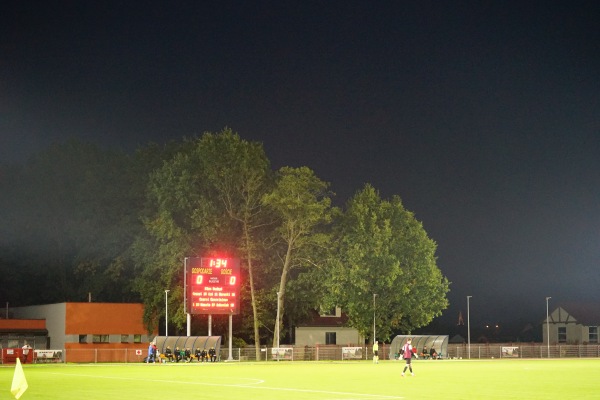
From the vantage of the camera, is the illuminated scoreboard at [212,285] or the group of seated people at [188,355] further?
the illuminated scoreboard at [212,285]

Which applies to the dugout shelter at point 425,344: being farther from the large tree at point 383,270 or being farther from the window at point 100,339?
the window at point 100,339

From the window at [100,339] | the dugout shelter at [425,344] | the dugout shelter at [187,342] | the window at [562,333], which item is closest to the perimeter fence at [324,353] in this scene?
the dugout shelter at [425,344]

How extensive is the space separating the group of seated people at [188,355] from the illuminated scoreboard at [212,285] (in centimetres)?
331

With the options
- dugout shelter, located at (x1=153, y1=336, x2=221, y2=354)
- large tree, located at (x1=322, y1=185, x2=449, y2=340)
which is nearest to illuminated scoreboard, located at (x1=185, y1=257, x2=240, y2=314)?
dugout shelter, located at (x1=153, y1=336, x2=221, y2=354)

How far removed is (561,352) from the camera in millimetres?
94438

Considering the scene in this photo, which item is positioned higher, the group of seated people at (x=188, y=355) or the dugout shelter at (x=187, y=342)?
the dugout shelter at (x=187, y=342)

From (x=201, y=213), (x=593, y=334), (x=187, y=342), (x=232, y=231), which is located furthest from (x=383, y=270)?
(x=593, y=334)

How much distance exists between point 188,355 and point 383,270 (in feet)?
65.9

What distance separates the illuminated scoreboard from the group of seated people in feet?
10.9

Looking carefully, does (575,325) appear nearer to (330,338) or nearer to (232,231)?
(330,338)

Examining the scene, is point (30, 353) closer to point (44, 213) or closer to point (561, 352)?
point (44, 213)

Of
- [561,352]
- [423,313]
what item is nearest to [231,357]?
[423,313]

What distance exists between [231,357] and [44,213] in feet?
90.6

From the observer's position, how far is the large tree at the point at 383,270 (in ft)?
271
